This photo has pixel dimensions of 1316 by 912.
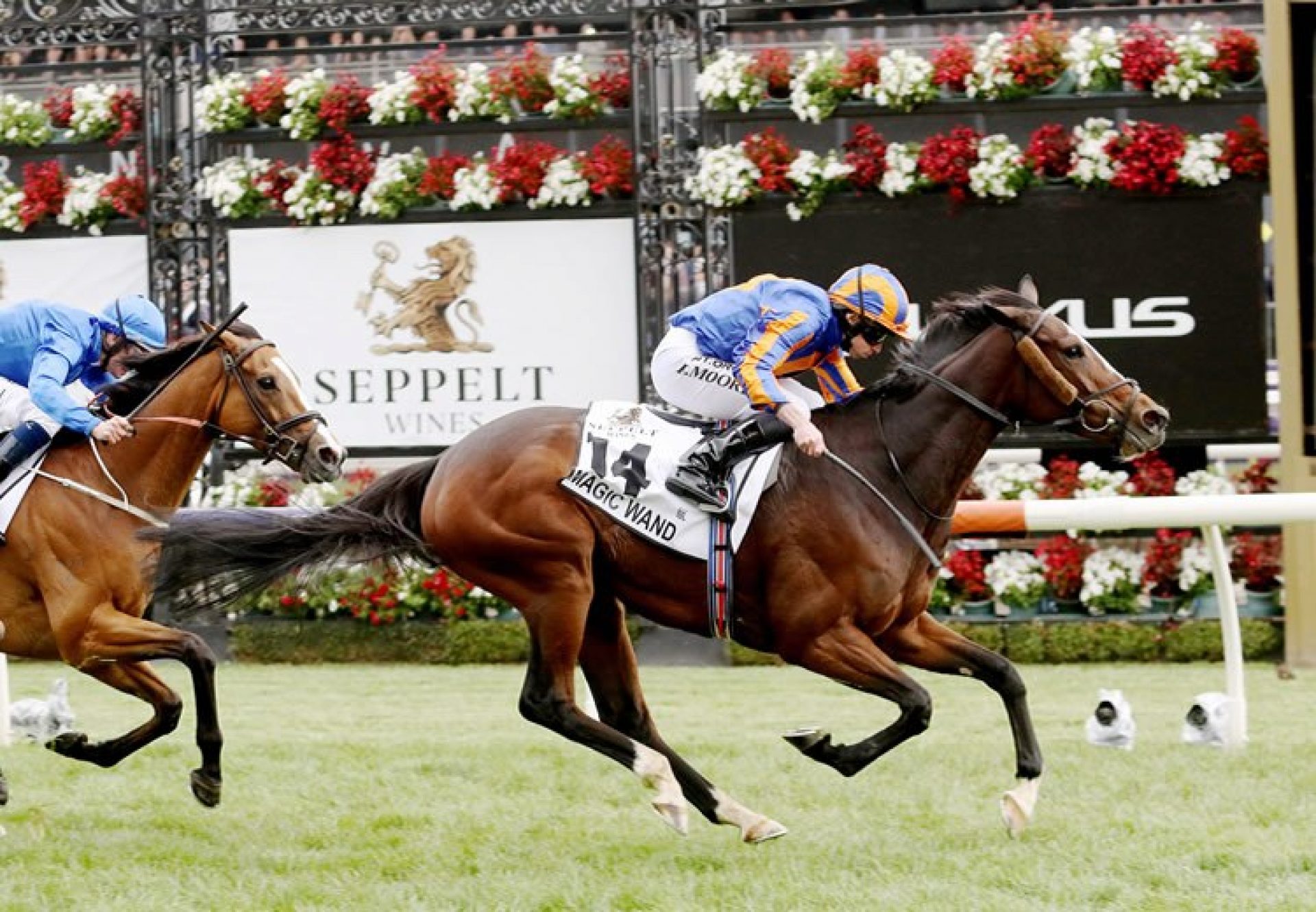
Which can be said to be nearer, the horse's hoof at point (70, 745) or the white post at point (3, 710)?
the horse's hoof at point (70, 745)

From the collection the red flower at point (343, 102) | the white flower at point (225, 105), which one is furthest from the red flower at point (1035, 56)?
the white flower at point (225, 105)

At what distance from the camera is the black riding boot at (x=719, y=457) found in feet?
18.3

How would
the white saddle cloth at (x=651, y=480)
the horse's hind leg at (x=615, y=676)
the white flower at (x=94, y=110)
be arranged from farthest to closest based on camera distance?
the white flower at (x=94, y=110) < the horse's hind leg at (x=615, y=676) < the white saddle cloth at (x=651, y=480)

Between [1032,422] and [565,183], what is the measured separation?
5794 millimetres

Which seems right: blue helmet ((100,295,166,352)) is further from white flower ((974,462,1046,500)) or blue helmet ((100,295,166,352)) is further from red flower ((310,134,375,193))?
white flower ((974,462,1046,500))

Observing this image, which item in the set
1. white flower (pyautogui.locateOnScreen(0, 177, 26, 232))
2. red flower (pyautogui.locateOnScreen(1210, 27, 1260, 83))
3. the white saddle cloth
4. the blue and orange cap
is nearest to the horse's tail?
the white saddle cloth

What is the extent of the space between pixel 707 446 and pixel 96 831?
2083 millimetres

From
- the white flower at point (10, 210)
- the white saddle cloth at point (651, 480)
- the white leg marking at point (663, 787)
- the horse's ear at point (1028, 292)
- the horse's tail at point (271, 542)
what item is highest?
the white flower at point (10, 210)

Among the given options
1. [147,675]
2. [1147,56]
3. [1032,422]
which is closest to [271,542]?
[147,675]

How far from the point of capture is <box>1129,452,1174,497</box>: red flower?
34.3 feet

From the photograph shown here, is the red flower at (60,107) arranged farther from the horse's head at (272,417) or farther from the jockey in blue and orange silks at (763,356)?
the jockey in blue and orange silks at (763,356)

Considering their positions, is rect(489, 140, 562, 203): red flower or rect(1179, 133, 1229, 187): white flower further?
rect(489, 140, 562, 203): red flower

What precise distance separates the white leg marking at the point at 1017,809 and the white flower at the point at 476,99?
21.5ft

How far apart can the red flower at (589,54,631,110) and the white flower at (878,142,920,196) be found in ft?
4.96
